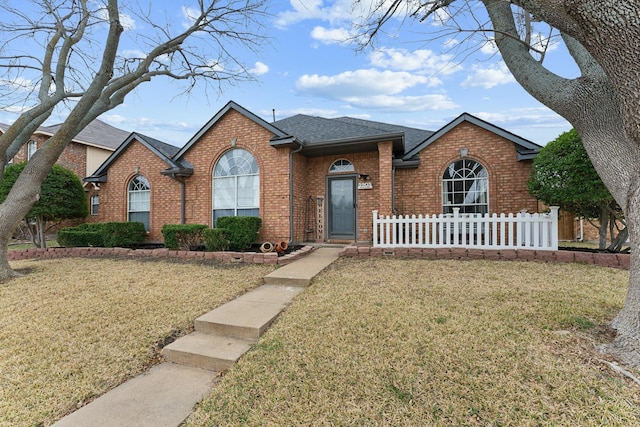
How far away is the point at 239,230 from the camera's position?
8258 mm

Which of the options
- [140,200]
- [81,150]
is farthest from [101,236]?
[81,150]

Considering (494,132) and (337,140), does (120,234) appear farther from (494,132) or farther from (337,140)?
(494,132)

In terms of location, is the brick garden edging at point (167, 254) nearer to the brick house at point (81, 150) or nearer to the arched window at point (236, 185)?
the arched window at point (236, 185)

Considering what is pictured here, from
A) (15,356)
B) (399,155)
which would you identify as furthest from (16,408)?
(399,155)

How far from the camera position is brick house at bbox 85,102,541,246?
28.8ft

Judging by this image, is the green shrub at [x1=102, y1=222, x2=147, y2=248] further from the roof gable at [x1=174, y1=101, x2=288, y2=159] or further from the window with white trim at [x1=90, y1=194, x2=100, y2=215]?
the window with white trim at [x1=90, y1=194, x2=100, y2=215]

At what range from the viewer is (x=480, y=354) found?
8.63 feet

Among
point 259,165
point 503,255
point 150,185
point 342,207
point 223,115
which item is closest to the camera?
point 503,255

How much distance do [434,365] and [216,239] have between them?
22.3 ft

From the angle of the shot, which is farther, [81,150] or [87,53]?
[81,150]

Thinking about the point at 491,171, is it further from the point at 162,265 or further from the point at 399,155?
the point at 162,265

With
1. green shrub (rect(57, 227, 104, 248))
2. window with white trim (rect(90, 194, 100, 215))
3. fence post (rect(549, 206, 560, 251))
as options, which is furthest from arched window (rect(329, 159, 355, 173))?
window with white trim (rect(90, 194, 100, 215))

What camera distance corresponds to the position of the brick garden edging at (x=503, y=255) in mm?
5891

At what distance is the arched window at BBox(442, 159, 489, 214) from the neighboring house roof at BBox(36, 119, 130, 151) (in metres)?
19.4
